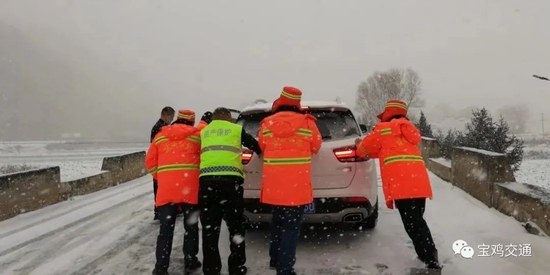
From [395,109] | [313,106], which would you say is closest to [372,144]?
[395,109]

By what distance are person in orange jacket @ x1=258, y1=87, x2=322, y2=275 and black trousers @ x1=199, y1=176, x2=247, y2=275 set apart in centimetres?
32

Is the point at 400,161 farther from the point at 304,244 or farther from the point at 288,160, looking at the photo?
the point at 304,244

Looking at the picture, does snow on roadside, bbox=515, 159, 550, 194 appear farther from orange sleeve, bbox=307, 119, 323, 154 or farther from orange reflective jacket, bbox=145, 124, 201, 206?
→ orange reflective jacket, bbox=145, 124, 201, 206

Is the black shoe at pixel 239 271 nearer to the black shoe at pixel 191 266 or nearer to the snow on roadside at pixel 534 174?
the black shoe at pixel 191 266

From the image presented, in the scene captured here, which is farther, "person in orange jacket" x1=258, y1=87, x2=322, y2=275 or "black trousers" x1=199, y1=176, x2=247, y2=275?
"black trousers" x1=199, y1=176, x2=247, y2=275

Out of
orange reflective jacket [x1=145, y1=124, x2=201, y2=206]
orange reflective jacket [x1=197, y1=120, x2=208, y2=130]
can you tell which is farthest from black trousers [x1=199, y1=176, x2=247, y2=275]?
orange reflective jacket [x1=197, y1=120, x2=208, y2=130]

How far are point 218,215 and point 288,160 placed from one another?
88 centimetres

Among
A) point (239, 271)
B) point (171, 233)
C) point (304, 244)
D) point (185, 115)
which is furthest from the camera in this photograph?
point (304, 244)

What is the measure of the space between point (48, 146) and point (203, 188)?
150 ft

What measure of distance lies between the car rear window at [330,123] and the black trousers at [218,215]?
3.42 ft

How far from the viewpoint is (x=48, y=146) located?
143ft

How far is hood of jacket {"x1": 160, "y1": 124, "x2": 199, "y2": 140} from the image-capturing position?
167 inches

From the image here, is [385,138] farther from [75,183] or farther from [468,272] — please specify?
[75,183]

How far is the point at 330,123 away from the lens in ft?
15.9
